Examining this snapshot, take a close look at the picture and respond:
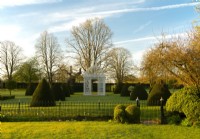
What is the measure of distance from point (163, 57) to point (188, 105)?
5220mm

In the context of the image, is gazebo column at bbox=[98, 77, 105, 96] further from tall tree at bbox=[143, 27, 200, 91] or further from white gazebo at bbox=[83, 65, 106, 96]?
tall tree at bbox=[143, 27, 200, 91]

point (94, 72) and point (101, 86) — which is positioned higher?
point (94, 72)

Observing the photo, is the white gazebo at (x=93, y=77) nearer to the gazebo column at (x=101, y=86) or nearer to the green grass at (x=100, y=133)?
the gazebo column at (x=101, y=86)

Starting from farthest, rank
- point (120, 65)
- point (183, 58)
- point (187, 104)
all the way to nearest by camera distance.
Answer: point (120, 65)
point (183, 58)
point (187, 104)

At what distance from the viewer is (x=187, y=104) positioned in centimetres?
1202

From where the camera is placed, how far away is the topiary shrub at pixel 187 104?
11.6m

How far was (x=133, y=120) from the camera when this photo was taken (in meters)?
12.4

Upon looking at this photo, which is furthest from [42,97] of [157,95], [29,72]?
[29,72]

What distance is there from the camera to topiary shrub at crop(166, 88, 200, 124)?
1162 centimetres

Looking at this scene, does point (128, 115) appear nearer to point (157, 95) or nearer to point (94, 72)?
point (157, 95)

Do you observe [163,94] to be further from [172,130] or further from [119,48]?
[119,48]

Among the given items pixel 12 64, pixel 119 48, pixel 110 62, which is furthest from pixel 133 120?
pixel 12 64

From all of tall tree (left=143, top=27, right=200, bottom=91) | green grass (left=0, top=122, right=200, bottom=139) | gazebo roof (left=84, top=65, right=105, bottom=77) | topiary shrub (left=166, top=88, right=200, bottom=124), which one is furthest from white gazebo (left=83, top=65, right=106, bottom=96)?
green grass (left=0, top=122, right=200, bottom=139)

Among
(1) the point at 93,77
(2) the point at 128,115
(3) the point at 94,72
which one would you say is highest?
(3) the point at 94,72
